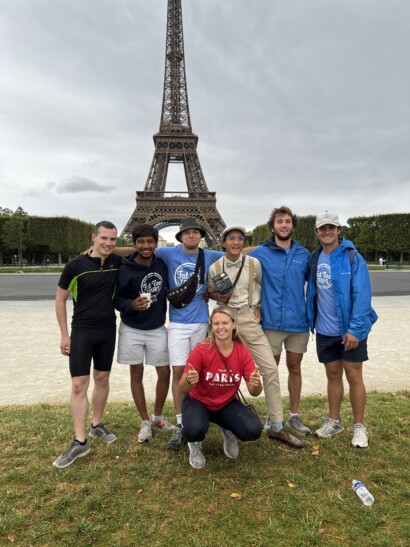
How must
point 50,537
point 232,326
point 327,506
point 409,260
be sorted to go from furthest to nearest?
point 409,260, point 232,326, point 327,506, point 50,537

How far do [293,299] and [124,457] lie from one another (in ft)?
6.93

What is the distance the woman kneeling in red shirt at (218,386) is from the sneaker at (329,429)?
0.95m

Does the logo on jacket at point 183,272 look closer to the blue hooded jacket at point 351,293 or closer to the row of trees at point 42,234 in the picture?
the blue hooded jacket at point 351,293

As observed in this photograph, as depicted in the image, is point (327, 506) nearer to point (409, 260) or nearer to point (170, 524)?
point (170, 524)

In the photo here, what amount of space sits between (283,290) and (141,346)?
1484mm

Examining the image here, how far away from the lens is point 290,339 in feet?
12.3

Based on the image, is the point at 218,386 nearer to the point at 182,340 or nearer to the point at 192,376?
the point at 192,376

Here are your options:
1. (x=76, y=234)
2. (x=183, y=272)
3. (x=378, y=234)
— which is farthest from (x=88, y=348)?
(x=378, y=234)

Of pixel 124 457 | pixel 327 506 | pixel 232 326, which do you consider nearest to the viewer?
pixel 327 506

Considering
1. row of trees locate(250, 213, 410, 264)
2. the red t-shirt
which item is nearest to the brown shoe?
the red t-shirt

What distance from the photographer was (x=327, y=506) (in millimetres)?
2605

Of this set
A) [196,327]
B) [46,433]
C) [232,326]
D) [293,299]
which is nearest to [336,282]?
[293,299]

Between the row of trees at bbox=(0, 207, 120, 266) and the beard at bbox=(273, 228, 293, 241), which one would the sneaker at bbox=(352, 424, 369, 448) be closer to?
the beard at bbox=(273, 228, 293, 241)

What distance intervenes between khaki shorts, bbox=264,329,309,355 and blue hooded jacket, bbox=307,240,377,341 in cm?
38
